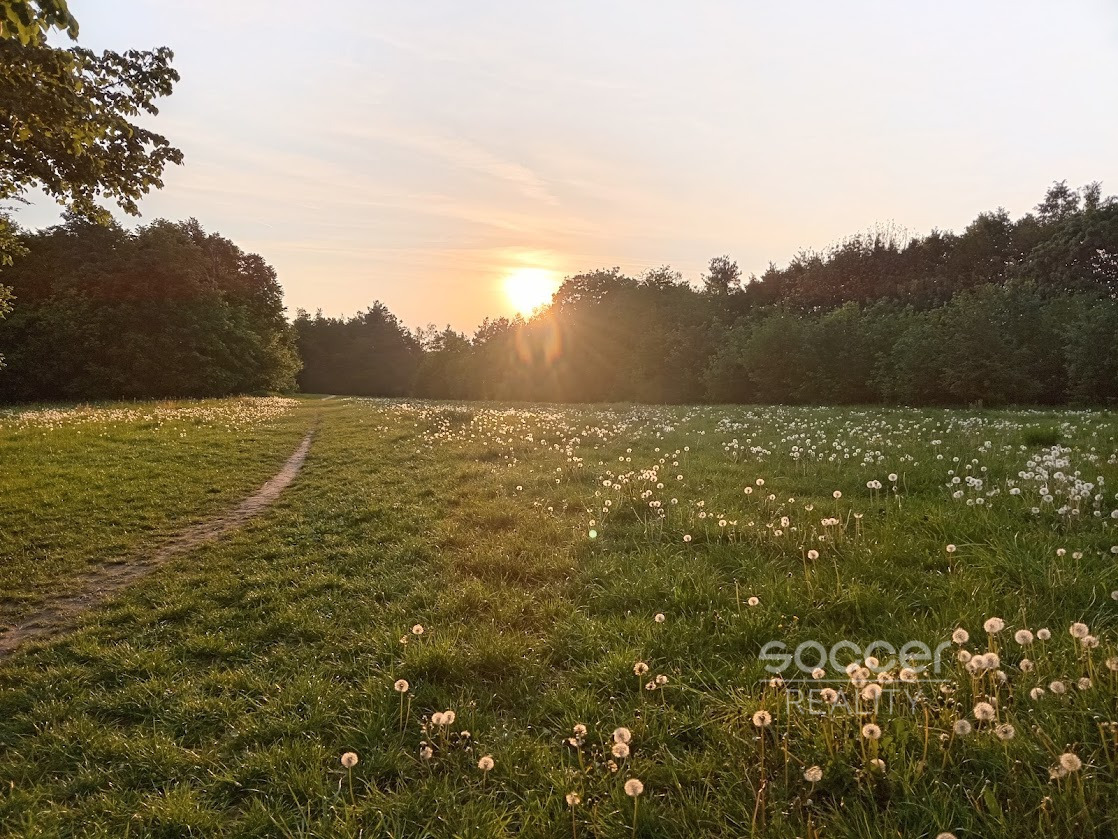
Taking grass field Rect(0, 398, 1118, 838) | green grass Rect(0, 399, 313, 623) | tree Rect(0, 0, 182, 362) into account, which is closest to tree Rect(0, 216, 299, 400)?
green grass Rect(0, 399, 313, 623)

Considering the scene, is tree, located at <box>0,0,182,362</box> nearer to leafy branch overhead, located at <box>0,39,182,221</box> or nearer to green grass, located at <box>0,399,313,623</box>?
leafy branch overhead, located at <box>0,39,182,221</box>

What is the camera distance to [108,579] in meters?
7.64

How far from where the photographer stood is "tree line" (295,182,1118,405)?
31.3m

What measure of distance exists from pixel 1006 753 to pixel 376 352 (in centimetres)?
11929

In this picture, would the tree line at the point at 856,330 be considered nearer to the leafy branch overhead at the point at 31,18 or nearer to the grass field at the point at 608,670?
the grass field at the point at 608,670

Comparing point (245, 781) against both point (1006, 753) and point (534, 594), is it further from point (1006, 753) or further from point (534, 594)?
point (1006, 753)

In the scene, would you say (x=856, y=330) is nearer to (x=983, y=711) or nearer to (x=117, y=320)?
(x=983, y=711)

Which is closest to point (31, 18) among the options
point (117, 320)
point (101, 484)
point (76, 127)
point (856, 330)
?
point (76, 127)

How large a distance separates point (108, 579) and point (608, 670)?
742 cm

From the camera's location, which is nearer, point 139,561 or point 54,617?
point 54,617

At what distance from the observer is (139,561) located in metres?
8.34

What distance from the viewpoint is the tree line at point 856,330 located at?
31.3m

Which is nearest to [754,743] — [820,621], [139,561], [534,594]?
[820,621]

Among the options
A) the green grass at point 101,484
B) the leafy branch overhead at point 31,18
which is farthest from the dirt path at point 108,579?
the leafy branch overhead at point 31,18
